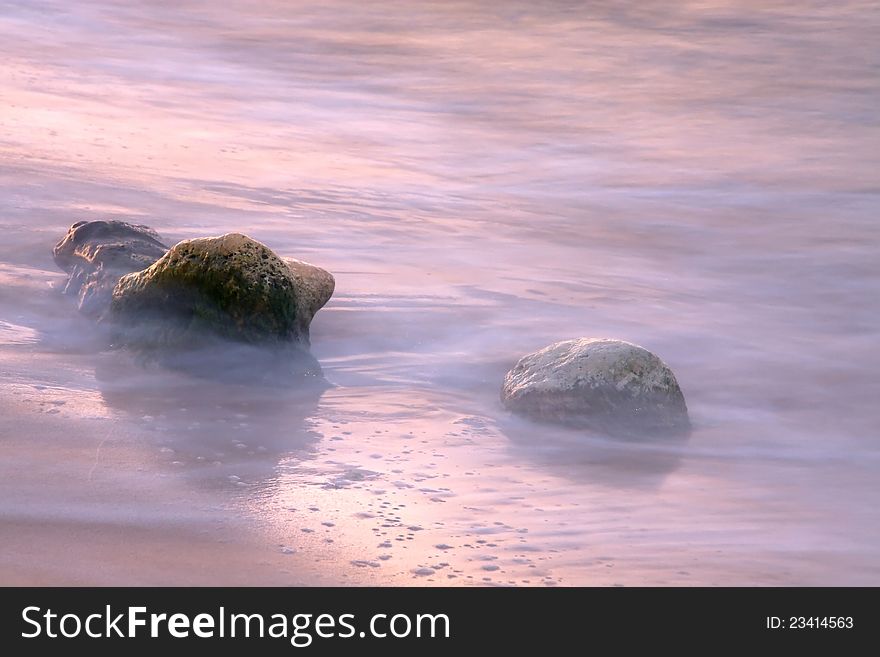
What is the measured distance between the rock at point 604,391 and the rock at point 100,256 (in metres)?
1.85

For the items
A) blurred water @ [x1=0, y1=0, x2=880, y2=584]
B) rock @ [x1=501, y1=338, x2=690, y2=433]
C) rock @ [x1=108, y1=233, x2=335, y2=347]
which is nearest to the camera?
blurred water @ [x1=0, y1=0, x2=880, y2=584]

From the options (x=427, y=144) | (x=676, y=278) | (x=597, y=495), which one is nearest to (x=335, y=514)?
(x=597, y=495)

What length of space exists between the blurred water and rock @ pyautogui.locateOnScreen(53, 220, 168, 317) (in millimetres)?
146

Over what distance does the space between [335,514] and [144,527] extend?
52 cm

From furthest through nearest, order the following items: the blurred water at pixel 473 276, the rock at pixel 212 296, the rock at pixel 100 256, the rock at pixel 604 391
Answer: the rock at pixel 100 256, the rock at pixel 212 296, the rock at pixel 604 391, the blurred water at pixel 473 276

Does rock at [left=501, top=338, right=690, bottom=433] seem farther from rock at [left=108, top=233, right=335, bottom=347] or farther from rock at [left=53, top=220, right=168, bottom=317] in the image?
rock at [left=53, top=220, right=168, bottom=317]

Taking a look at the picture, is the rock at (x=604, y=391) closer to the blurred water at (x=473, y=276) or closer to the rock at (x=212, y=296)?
the blurred water at (x=473, y=276)

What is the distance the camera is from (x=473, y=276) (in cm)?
645

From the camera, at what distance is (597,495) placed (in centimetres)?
370

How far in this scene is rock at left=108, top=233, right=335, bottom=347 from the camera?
15.1 feet

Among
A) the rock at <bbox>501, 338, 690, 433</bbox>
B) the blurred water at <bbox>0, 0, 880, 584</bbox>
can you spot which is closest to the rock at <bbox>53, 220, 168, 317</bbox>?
the blurred water at <bbox>0, 0, 880, 584</bbox>

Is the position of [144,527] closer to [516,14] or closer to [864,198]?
[864,198]

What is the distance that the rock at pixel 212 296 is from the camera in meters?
4.61

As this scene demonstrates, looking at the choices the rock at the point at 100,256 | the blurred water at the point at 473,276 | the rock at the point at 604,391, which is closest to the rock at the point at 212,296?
the blurred water at the point at 473,276
